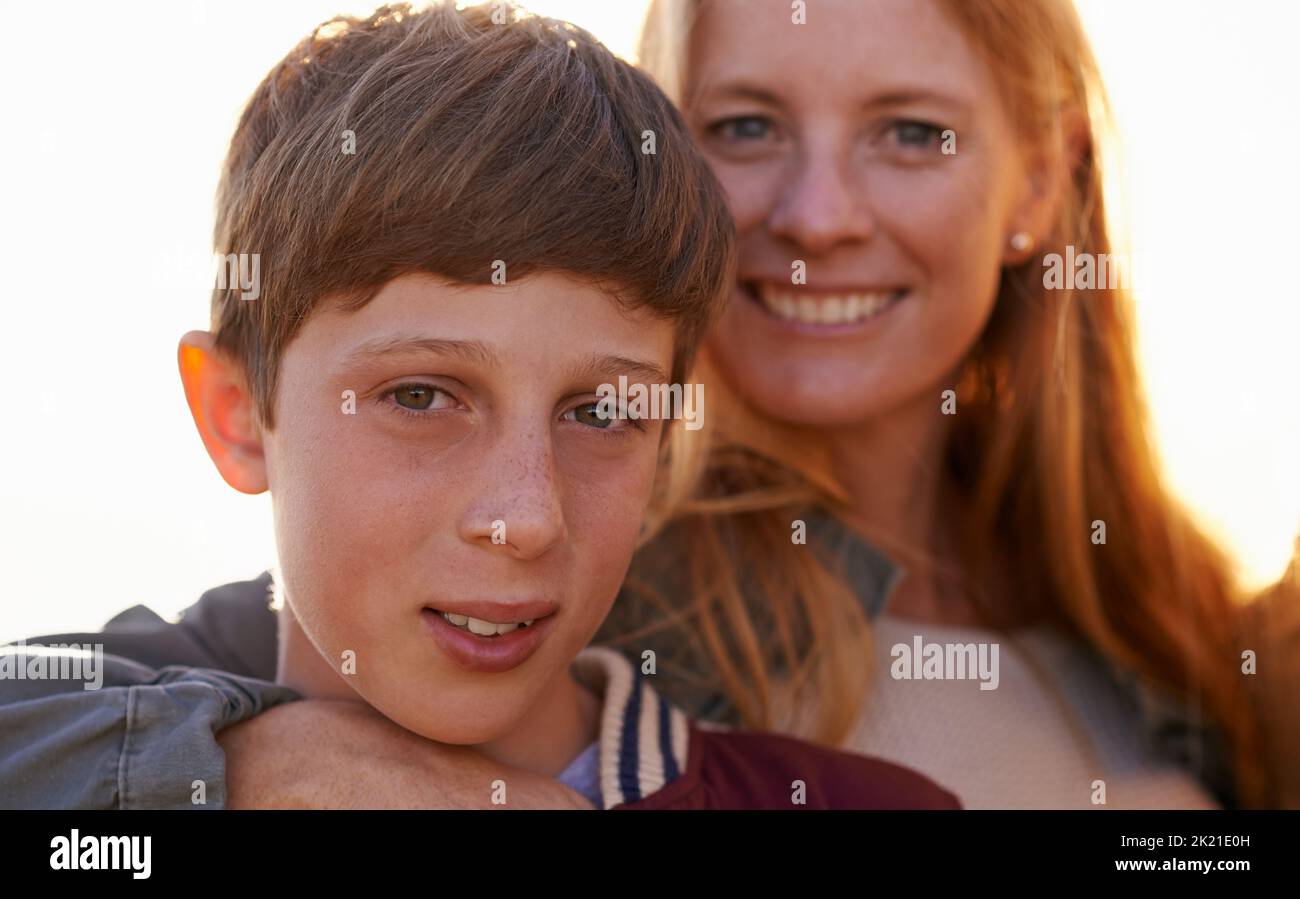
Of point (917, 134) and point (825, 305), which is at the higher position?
point (917, 134)

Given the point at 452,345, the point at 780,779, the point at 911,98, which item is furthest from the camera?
the point at 911,98

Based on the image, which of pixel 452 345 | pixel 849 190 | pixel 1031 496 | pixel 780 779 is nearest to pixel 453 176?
pixel 452 345

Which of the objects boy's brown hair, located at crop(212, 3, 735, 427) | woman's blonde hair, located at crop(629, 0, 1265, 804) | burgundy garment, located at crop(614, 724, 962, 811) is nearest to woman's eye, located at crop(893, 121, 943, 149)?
woman's blonde hair, located at crop(629, 0, 1265, 804)

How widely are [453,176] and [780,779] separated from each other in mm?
924

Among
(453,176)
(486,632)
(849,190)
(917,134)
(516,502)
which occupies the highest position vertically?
(917,134)

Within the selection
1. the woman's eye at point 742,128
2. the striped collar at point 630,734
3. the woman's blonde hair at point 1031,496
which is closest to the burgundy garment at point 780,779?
the striped collar at point 630,734

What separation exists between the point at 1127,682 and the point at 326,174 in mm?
1837

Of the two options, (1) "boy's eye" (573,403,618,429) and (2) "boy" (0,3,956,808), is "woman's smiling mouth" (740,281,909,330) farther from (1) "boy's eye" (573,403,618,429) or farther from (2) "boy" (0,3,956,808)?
(1) "boy's eye" (573,403,618,429)

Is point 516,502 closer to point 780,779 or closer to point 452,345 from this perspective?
point 452,345

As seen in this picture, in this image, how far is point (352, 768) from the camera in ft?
5.13

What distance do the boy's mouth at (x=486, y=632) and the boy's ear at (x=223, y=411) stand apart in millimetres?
311

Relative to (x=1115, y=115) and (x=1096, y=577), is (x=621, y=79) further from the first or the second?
(x=1096, y=577)

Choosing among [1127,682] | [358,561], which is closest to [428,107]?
[358,561]

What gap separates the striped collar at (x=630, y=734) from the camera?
1.67 meters
